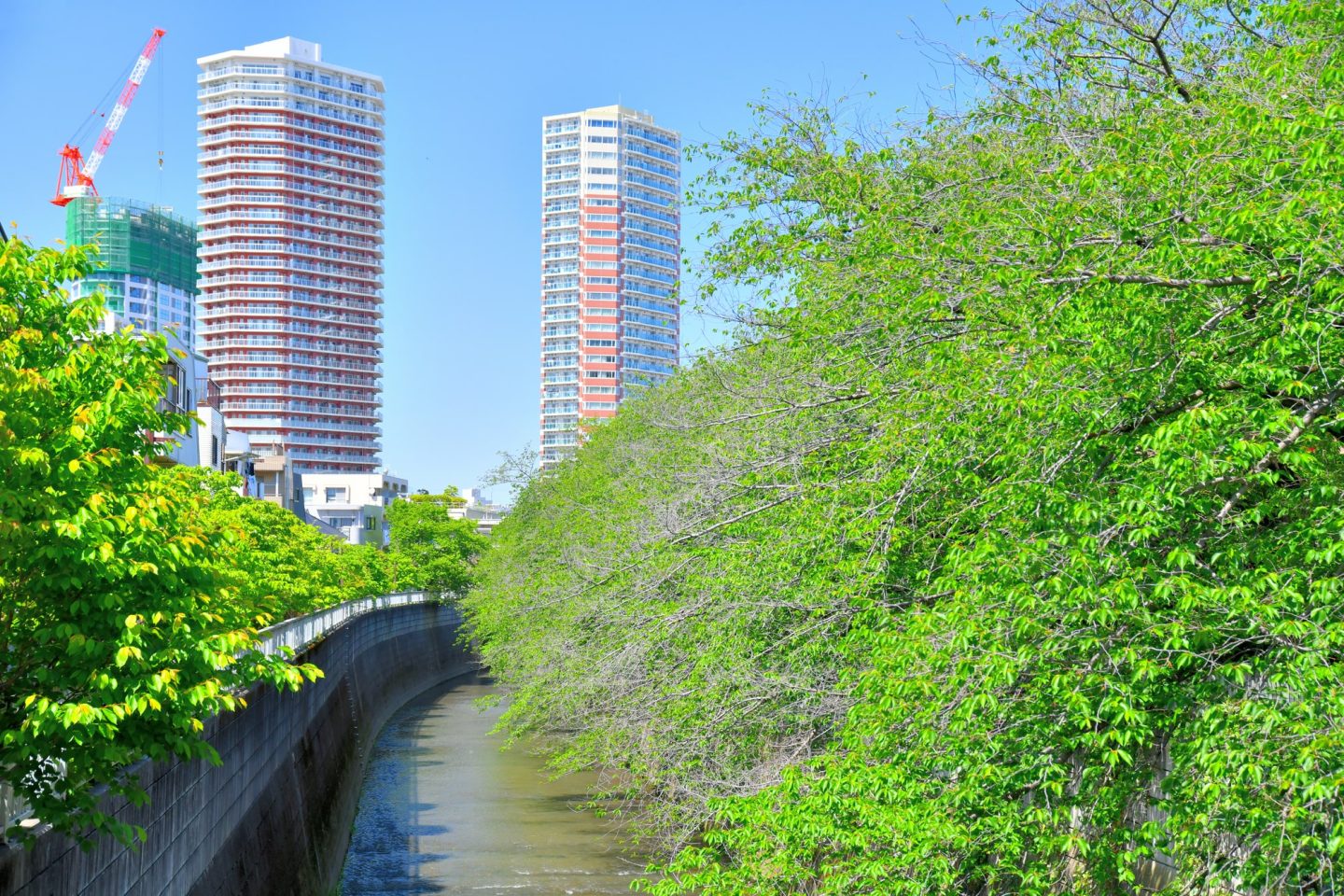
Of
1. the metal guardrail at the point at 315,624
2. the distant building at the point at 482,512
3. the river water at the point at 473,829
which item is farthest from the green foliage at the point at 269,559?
the distant building at the point at 482,512

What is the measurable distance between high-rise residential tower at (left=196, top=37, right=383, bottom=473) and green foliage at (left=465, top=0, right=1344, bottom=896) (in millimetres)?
142530

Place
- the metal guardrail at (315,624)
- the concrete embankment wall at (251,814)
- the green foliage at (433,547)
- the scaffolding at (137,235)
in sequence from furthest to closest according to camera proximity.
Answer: the scaffolding at (137,235) < the green foliage at (433,547) < the metal guardrail at (315,624) < the concrete embankment wall at (251,814)

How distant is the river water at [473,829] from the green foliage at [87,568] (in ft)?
56.9

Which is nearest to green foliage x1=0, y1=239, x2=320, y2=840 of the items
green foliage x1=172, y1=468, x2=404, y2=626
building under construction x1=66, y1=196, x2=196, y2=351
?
green foliage x1=172, y1=468, x2=404, y2=626

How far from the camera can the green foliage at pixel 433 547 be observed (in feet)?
259

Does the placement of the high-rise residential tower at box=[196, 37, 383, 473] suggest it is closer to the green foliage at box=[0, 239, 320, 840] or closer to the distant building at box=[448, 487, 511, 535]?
the distant building at box=[448, 487, 511, 535]

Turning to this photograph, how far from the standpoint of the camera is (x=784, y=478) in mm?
14914

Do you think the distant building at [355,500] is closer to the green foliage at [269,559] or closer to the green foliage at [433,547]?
the green foliage at [433,547]

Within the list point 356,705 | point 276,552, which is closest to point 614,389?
point 356,705

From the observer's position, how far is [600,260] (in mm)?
161125

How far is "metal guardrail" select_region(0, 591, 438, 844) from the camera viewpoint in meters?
9.05

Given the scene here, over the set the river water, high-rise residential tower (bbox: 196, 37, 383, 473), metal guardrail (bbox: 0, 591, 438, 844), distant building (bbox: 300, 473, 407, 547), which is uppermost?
high-rise residential tower (bbox: 196, 37, 383, 473)

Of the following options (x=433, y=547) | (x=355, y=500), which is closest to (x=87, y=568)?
(x=433, y=547)

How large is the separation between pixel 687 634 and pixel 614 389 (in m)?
144
